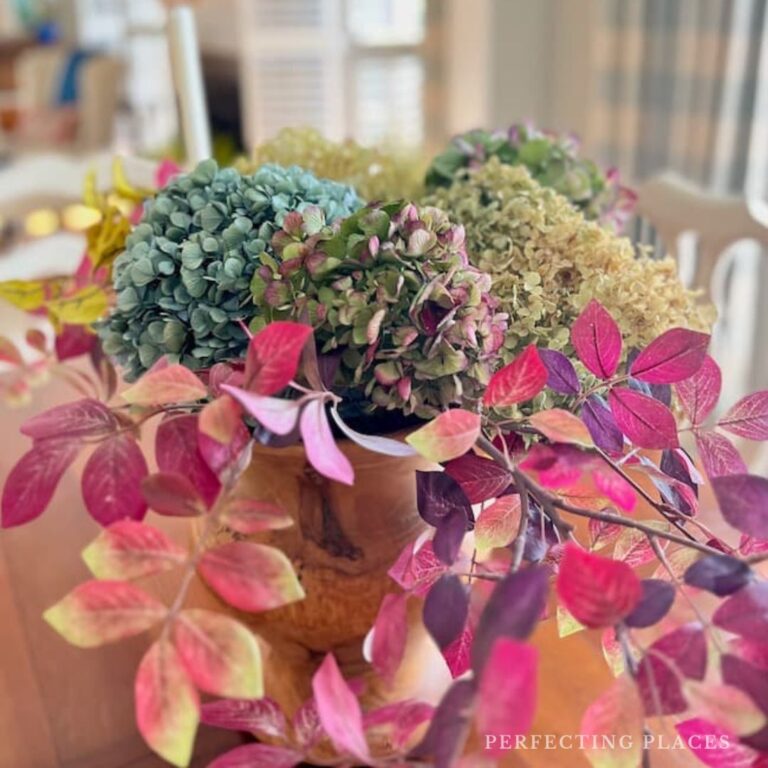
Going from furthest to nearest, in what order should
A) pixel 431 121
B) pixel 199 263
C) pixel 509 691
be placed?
pixel 431 121
pixel 199 263
pixel 509 691

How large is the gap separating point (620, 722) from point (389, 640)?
10cm

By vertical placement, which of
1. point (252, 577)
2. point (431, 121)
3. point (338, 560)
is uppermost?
point (252, 577)

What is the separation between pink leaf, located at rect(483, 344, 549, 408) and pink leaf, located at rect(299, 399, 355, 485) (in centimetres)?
8

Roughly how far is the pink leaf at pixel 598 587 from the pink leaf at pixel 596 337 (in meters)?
0.15

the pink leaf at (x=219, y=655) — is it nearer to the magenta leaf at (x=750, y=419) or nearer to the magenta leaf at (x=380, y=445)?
the magenta leaf at (x=380, y=445)

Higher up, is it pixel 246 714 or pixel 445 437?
pixel 445 437

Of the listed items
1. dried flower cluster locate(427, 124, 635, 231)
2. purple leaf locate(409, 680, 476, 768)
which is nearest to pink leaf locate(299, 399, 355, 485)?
purple leaf locate(409, 680, 476, 768)

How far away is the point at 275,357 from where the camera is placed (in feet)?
1.18

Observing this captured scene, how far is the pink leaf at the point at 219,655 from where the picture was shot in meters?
0.29

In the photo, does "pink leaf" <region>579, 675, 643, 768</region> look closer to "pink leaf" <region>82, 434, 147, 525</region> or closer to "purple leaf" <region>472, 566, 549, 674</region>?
"purple leaf" <region>472, 566, 549, 674</region>

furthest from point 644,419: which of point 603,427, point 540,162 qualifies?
point 540,162

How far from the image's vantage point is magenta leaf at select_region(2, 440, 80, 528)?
1.24 ft

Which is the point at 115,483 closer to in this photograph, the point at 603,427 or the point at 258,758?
the point at 258,758

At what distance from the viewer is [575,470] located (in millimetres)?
368
